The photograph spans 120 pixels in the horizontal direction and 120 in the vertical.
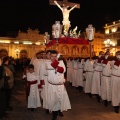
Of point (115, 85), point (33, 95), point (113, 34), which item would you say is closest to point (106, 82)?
point (115, 85)

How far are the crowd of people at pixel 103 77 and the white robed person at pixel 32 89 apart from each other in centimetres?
272

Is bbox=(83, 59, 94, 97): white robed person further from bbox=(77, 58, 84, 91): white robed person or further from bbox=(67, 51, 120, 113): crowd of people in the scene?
bbox=(77, 58, 84, 91): white robed person

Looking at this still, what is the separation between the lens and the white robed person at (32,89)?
817cm

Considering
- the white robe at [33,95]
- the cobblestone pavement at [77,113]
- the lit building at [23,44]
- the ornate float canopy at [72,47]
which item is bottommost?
the cobblestone pavement at [77,113]

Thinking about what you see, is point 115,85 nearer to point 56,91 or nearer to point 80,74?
point 56,91

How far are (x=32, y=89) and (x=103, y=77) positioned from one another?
2.92 meters

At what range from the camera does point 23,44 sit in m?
53.3

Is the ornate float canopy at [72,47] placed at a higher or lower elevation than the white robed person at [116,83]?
higher

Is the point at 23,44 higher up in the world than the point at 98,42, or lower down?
lower down

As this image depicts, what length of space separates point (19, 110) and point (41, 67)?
1.84 meters

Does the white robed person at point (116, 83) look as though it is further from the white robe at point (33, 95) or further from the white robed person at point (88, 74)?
the white robed person at point (88, 74)

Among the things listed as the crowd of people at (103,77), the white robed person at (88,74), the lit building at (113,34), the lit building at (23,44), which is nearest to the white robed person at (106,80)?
the crowd of people at (103,77)

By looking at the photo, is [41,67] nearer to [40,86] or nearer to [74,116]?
[40,86]

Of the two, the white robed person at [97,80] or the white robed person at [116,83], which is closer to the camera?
the white robed person at [116,83]
